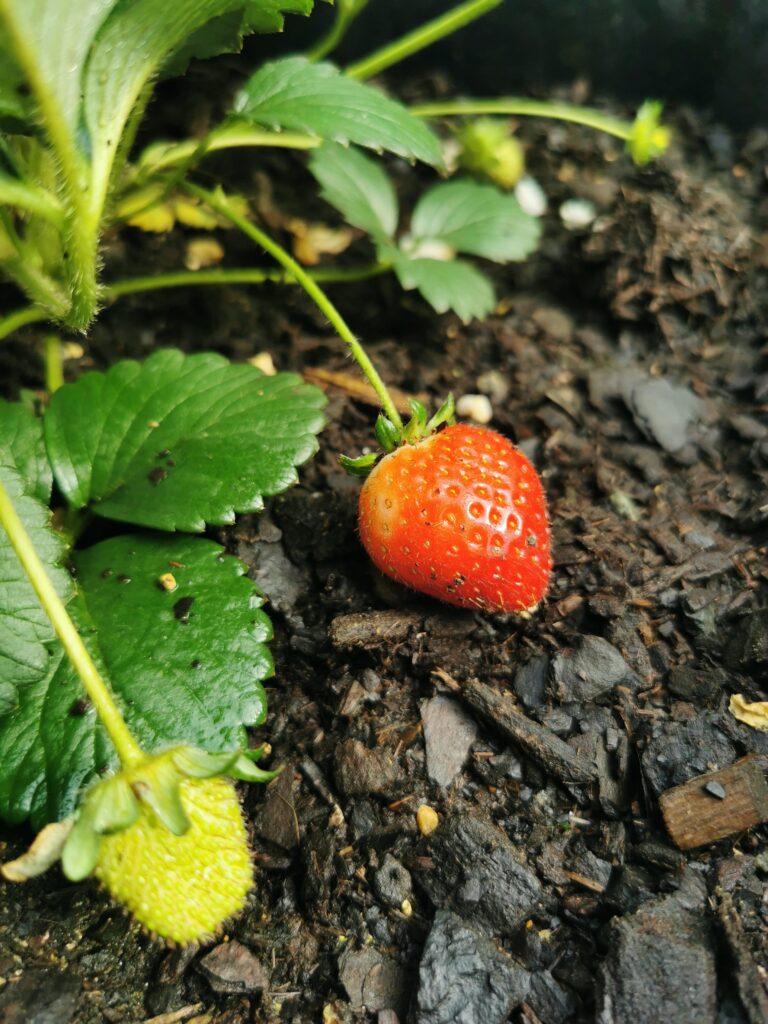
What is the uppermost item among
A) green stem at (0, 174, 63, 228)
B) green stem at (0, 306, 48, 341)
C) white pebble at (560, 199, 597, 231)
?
green stem at (0, 174, 63, 228)

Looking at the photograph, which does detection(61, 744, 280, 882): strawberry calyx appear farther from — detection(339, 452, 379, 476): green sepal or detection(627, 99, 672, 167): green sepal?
detection(627, 99, 672, 167): green sepal

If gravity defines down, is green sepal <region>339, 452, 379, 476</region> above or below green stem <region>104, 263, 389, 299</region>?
below

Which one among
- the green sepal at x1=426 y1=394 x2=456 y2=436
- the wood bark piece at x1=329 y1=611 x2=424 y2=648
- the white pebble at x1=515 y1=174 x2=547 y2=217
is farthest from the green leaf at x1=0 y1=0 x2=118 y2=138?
the white pebble at x1=515 y1=174 x2=547 y2=217

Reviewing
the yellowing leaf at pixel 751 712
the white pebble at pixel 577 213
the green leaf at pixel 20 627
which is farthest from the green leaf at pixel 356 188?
the yellowing leaf at pixel 751 712

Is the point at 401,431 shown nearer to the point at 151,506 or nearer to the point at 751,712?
the point at 151,506

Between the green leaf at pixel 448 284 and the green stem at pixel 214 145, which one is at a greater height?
the green stem at pixel 214 145

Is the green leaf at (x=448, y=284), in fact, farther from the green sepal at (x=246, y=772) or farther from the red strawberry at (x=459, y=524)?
the green sepal at (x=246, y=772)

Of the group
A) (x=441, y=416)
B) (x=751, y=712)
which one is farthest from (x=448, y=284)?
(x=751, y=712)
